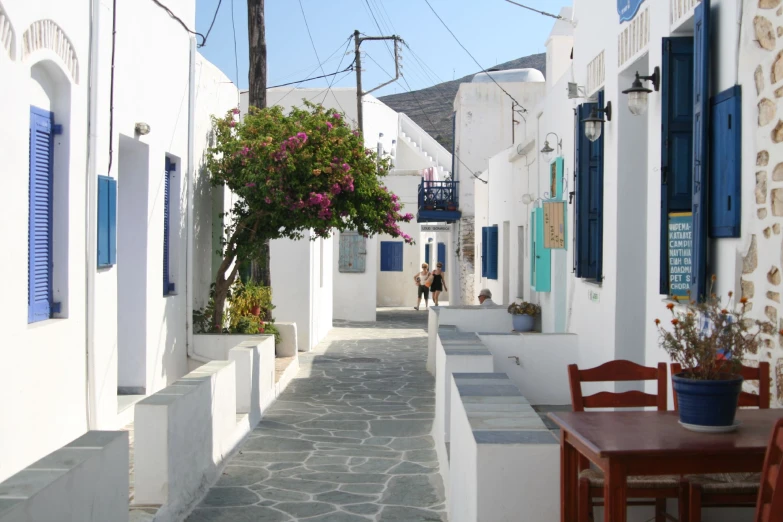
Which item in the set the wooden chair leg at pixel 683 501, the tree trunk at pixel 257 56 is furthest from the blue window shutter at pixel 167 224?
the wooden chair leg at pixel 683 501

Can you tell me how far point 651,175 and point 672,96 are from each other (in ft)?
2.44

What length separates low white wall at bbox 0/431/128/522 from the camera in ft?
10.3

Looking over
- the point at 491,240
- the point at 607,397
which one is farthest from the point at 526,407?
the point at 491,240

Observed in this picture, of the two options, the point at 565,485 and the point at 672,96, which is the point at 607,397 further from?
the point at 672,96

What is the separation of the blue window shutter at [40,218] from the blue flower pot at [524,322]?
7116 millimetres

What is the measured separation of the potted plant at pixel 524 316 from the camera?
1250 cm

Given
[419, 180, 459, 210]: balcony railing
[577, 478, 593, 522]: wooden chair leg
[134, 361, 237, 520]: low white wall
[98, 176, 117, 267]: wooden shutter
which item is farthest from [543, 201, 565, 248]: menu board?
[419, 180, 459, 210]: balcony railing

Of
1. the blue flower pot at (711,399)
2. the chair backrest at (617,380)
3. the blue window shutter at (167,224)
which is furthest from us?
the blue window shutter at (167,224)

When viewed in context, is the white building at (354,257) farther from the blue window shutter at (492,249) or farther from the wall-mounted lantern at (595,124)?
the wall-mounted lantern at (595,124)

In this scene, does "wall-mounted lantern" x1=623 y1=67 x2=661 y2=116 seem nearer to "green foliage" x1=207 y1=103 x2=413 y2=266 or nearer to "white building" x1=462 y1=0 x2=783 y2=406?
"white building" x1=462 y1=0 x2=783 y2=406

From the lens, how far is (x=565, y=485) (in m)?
3.81

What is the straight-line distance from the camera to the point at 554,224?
1053 cm

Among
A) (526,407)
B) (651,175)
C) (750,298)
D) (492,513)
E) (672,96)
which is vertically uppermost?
(672,96)

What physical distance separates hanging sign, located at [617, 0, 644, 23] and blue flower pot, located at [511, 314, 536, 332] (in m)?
5.48
